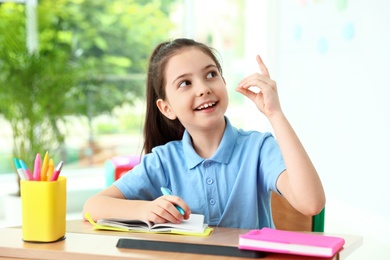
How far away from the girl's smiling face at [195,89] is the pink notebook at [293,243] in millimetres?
513

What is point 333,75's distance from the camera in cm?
427

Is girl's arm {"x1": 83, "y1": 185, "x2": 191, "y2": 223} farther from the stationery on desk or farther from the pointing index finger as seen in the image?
the pointing index finger

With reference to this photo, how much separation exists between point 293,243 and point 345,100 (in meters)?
3.00

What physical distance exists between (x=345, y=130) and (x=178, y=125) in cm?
234

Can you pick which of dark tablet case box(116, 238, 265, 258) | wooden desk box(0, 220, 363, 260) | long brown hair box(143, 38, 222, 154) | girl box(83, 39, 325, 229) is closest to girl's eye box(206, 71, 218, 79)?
girl box(83, 39, 325, 229)

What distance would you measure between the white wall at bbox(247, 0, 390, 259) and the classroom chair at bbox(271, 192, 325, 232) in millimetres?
1609

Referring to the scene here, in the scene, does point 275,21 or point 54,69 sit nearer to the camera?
point 54,69

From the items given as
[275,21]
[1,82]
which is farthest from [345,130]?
[1,82]

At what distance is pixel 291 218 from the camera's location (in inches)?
70.9

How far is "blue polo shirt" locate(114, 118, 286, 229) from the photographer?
5.77ft

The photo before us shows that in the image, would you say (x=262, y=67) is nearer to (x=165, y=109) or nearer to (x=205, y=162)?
(x=205, y=162)

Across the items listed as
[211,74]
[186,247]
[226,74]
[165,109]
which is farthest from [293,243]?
[226,74]

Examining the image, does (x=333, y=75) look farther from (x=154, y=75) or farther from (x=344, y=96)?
(x=154, y=75)

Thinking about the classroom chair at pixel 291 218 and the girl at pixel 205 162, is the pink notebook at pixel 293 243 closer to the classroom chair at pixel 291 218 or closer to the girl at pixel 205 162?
the girl at pixel 205 162
